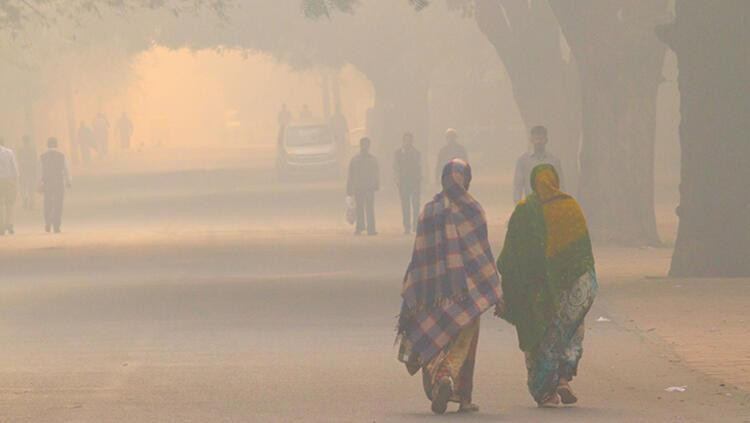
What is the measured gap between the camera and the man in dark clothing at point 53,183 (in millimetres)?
34625

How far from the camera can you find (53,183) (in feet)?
114

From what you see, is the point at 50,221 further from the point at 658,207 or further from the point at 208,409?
the point at 208,409

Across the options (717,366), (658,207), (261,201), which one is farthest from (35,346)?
(261,201)

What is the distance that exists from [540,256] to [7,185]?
24.3m

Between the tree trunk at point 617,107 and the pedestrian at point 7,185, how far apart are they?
37.5ft

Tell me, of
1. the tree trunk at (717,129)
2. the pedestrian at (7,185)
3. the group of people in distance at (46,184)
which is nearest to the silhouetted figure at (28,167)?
the group of people in distance at (46,184)

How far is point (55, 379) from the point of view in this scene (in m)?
12.8

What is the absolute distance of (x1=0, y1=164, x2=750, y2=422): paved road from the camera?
1113cm

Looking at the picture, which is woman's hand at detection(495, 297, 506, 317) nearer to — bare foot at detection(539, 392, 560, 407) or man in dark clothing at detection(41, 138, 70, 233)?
bare foot at detection(539, 392, 560, 407)

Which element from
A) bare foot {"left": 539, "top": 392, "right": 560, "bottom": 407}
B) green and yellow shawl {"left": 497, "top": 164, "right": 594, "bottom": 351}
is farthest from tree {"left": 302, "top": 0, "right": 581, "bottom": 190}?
bare foot {"left": 539, "top": 392, "right": 560, "bottom": 407}

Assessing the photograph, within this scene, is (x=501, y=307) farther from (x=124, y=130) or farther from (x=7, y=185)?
(x=124, y=130)

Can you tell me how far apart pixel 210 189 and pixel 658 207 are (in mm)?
16006

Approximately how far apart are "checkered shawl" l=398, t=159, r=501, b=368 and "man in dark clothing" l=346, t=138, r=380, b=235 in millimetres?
20486

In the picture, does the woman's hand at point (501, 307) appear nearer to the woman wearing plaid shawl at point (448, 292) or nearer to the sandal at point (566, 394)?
the woman wearing plaid shawl at point (448, 292)
